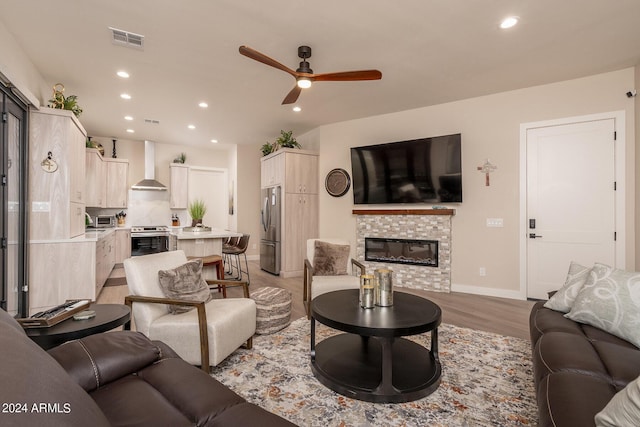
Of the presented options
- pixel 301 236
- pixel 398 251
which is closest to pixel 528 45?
pixel 398 251

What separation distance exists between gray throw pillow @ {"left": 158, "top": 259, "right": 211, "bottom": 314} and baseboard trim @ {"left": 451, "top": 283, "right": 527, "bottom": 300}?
12.3ft

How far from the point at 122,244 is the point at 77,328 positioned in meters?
5.98

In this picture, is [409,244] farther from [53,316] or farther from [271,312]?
[53,316]

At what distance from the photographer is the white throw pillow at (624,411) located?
35.9 inches

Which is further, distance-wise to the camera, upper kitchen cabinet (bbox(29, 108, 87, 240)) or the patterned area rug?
upper kitchen cabinet (bbox(29, 108, 87, 240))

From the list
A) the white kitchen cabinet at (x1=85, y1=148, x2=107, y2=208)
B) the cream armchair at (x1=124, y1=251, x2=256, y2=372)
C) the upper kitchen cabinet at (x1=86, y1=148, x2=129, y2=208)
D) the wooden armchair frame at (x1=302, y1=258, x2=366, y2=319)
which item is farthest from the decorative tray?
the upper kitchen cabinet at (x1=86, y1=148, x2=129, y2=208)

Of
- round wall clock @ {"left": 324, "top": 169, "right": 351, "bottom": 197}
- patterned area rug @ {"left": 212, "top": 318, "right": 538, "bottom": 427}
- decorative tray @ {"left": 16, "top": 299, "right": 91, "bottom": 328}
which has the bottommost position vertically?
patterned area rug @ {"left": 212, "top": 318, "right": 538, "bottom": 427}

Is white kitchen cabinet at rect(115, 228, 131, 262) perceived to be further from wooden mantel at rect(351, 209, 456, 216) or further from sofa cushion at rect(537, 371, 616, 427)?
sofa cushion at rect(537, 371, 616, 427)

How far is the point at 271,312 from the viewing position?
305 cm

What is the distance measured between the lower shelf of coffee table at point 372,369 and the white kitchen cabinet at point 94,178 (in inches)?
220

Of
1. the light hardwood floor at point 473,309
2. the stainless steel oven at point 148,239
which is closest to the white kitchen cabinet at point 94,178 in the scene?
the stainless steel oven at point 148,239

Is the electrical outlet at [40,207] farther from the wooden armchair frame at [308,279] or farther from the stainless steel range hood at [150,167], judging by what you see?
the stainless steel range hood at [150,167]

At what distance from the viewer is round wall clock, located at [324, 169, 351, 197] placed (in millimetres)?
5820

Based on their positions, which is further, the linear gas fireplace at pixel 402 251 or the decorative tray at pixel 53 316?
the linear gas fireplace at pixel 402 251
